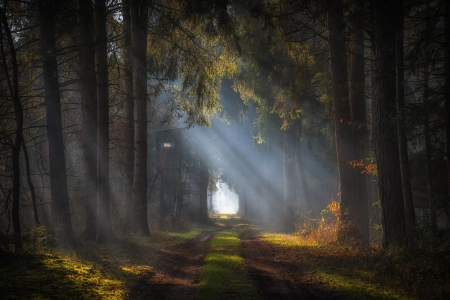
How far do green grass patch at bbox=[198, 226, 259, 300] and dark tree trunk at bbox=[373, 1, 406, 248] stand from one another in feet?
13.3

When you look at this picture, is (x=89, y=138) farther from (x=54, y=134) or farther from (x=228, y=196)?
(x=228, y=196)

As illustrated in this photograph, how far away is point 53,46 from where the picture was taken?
10.9 m

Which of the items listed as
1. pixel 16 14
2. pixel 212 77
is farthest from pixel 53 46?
pixel 212 77

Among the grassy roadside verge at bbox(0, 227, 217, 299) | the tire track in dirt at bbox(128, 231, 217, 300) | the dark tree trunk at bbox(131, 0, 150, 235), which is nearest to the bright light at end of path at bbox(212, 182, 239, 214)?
the dark tree trunk at bbox(131, 0, 150, 235)

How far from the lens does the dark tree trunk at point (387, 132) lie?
10.6 m

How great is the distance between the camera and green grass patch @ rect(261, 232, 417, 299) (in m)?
7.30

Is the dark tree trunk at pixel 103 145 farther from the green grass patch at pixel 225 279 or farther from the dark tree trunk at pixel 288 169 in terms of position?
the dark tree trunk at pixel 288 169

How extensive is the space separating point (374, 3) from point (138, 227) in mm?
12266

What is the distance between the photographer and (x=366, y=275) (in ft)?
28.5

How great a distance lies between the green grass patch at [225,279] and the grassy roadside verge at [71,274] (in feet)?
4.93

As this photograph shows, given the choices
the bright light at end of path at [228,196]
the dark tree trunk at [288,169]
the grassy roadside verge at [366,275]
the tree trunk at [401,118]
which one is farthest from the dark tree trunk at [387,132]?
the bright light at end of path at [228,196]

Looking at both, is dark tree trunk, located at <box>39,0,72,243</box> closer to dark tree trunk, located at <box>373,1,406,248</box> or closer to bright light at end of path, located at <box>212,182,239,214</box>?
dark tree trunk, located at <box>373,1,406,248</box>

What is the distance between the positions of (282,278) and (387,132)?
4711 mm

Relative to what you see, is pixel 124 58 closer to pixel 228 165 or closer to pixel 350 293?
pixel 350 293
